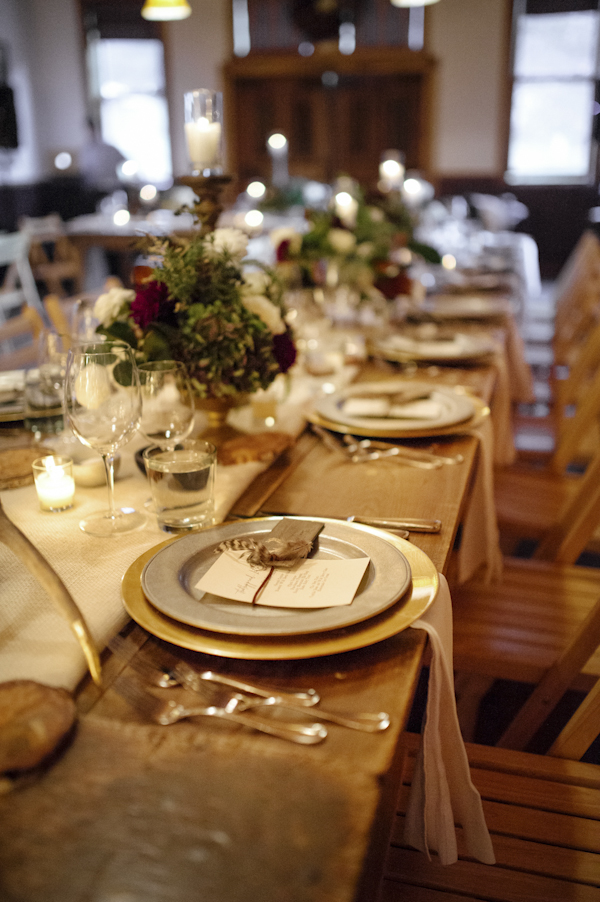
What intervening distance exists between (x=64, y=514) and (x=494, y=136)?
9.69 metres

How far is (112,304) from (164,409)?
12.2 inches

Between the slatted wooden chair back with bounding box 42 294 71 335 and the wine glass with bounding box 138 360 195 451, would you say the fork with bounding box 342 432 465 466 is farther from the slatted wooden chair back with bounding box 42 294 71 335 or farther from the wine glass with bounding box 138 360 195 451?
the slatted wooden chair back with bounding box 42 294 71 335

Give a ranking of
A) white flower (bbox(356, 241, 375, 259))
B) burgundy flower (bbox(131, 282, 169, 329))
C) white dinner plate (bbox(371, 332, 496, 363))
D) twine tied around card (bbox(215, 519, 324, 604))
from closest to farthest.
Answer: twine tied around card (bbox(215, 519, 324, 604)), burgundy flower (bbox(131, 282, 169, 329)), white dinner plate (bbox(371, 332, 496, 363)), white flower (bbox(356, 241, 375, 259))

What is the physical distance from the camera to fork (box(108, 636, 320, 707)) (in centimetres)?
69

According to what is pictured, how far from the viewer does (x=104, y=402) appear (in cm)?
101

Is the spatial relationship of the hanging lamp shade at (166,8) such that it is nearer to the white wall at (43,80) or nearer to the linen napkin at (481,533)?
the white wall at (43,80)

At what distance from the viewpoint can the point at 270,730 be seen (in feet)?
2.13

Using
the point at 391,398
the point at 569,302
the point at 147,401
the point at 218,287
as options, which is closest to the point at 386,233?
the point at 391,398

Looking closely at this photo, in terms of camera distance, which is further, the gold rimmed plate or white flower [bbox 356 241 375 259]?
white flower [bbox 356 241 375 259]

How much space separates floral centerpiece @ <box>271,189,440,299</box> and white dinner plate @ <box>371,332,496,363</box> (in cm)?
29

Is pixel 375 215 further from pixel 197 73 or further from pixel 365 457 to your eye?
pixel 197 73

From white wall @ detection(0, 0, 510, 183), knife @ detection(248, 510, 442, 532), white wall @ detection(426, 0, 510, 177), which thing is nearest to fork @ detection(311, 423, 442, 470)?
knife @ detection(248, 510, 442, 532)

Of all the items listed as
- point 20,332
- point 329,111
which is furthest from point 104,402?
point 329,111

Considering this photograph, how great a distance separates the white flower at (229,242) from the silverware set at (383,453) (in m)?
0.38
